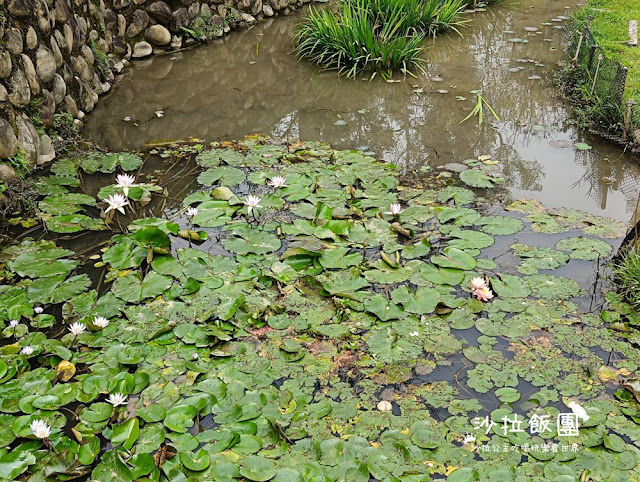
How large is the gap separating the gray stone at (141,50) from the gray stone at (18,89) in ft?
7.74

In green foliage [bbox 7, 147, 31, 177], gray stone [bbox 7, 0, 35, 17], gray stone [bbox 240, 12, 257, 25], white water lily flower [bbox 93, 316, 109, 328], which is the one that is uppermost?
gray stone [bbox 7, 0, 35, 17]

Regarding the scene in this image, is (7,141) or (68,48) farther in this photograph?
(68,48)

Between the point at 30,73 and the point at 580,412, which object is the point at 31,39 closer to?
the point at 30,73

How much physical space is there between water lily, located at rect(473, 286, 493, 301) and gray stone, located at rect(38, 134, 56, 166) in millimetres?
3191

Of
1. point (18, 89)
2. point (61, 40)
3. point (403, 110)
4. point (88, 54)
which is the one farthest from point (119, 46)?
point (403, 110)

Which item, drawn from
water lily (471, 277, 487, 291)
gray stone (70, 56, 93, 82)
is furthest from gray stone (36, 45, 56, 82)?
water lily (471, 277, 487, 291)

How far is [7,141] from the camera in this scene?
389cm

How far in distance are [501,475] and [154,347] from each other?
1.54 m

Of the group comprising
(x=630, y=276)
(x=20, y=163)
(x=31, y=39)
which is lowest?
(x=630, y=276)

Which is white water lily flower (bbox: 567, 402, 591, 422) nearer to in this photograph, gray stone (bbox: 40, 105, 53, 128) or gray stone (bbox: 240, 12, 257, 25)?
gray stone (bbox: 40, 105, 53, 128)

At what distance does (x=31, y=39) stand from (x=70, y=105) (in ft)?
2.07

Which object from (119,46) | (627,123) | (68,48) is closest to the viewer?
(627,123)

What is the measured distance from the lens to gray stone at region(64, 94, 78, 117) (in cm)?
483

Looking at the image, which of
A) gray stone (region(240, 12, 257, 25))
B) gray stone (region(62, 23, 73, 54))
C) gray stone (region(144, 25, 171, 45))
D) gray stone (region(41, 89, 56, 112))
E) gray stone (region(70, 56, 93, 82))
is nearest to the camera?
gray stone (region(41, 89, 56, 112))
